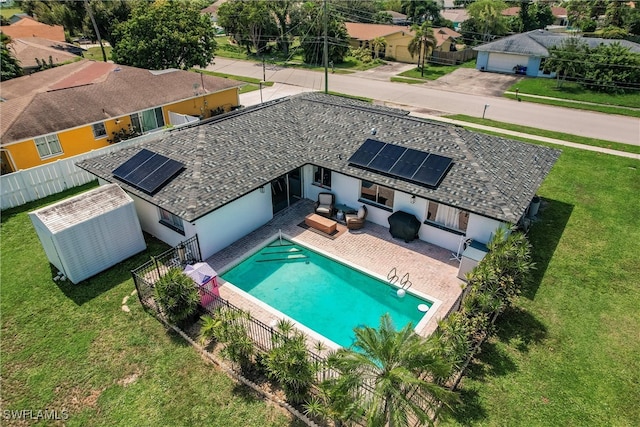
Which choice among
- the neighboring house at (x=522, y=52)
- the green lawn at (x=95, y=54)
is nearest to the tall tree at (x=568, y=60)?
the neighboring house at (x=522, y=52)

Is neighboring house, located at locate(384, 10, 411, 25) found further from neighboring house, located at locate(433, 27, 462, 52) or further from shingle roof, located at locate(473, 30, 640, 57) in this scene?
shingle roof, located at locate(473, 30, 640, 57)

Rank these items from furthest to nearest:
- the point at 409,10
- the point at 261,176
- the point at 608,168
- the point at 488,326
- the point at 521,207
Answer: the point at 409,10, the point at 608,168, the point at 261,176, the point at 521,207, the point at 488,326

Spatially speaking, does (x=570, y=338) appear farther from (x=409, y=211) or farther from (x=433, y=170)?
(x=433, y=170)

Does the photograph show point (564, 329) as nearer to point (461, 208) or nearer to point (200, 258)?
point (461, 208)

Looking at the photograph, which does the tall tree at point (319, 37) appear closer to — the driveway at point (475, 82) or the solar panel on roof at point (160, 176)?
the driveway at point (475, 82)

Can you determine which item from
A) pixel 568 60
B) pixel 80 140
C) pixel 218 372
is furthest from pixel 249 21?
pixel 218 372

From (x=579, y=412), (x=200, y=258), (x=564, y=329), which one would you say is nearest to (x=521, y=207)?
(x=564, y=329)
